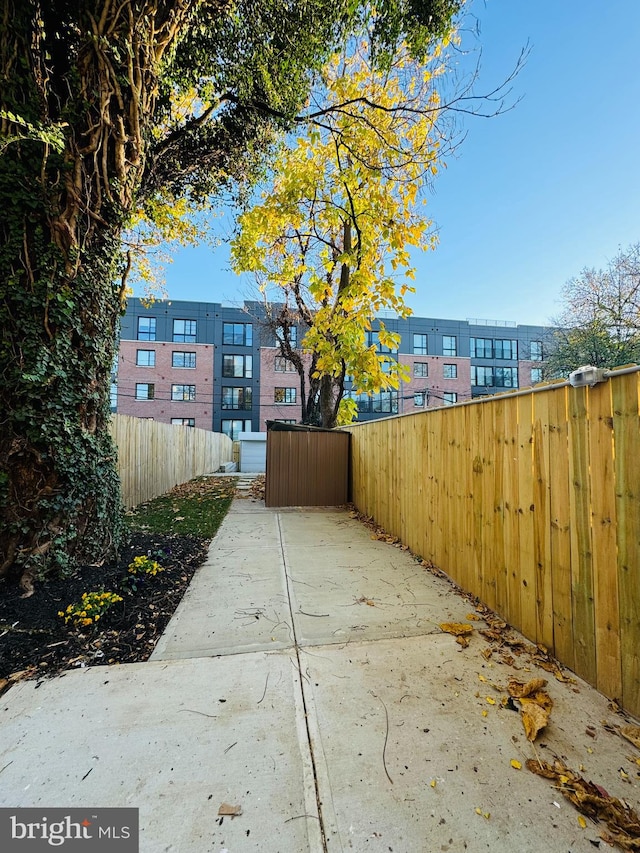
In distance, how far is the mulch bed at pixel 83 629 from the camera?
2020mm

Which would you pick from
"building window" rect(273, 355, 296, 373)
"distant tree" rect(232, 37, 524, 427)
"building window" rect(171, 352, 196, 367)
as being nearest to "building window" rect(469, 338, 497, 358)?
"building window" rect(273, 355, 296, 373)

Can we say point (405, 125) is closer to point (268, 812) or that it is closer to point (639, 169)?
point (639, 169)

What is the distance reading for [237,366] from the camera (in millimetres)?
27219

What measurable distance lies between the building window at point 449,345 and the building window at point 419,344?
5.48 ft

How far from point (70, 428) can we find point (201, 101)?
508cm

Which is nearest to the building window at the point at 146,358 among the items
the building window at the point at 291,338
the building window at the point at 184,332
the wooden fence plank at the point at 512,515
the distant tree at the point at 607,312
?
the building window at the point at 184,332

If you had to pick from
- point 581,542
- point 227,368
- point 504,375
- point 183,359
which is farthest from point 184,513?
point 504,375

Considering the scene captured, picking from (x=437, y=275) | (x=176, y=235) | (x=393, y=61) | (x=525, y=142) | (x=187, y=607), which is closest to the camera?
(x=187, y=607)

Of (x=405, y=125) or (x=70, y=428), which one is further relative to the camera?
(x=405, y=125)

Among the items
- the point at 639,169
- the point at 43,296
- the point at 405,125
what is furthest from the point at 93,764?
the point at 639,169

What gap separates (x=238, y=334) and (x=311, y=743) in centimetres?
2797

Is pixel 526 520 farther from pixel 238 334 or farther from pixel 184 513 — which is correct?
pixel 238 334

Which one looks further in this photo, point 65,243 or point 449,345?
point 449,345

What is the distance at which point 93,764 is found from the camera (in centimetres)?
137
